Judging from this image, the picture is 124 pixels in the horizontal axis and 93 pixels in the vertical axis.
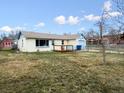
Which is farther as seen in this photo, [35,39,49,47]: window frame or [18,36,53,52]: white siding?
[35,39,49,47]: window frame

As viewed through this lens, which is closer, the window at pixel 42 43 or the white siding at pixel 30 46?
the white siding at pixel 30 46

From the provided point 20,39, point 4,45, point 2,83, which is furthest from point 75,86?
point 4,45

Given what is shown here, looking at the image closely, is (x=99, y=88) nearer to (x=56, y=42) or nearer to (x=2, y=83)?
(x=2, y=83)

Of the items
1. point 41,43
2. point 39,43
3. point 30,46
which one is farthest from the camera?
point 41,43

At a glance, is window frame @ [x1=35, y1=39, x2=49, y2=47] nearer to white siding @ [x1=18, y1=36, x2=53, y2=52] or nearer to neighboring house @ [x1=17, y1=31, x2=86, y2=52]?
neighboring house @ [x1=17, y1=31, x2=86, y2=52]

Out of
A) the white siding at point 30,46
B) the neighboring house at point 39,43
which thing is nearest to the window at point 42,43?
the neighboring house at point 39,43

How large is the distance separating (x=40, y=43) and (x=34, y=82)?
26.7 m

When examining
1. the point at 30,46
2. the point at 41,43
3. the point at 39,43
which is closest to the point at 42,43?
the point at 41,43

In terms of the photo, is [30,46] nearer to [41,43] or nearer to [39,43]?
[39,43]

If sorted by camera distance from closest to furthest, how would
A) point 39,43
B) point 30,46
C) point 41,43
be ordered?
1. point 30,46
2. point 39,43
3. point 41,43

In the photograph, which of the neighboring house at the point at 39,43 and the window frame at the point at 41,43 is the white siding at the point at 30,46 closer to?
the neighboring house at the point at 39,43

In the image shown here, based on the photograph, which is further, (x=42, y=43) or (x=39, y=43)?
(x=42, y=43)

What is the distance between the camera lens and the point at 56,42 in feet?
126

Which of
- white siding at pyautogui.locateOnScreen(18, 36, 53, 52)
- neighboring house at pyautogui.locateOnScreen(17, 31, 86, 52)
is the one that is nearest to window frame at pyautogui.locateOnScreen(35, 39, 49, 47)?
neighboring house at pyautogui.locateOnScreen(17, 31, 86, 52)
